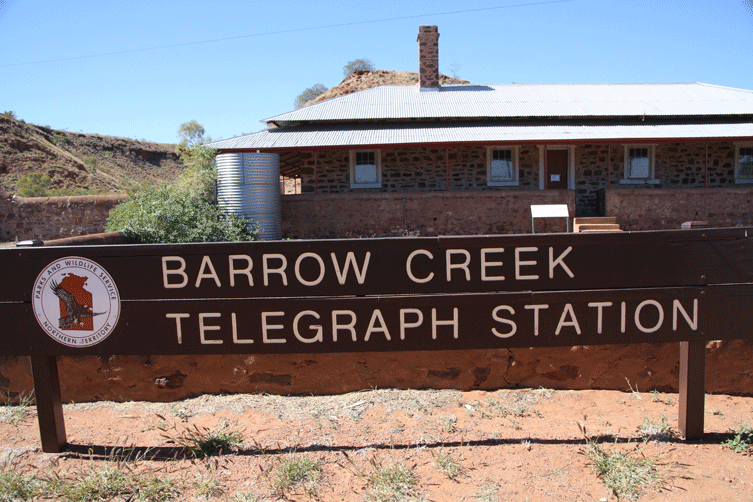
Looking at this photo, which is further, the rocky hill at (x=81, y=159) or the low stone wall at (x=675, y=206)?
the rocky hill at (x=81, y=159)

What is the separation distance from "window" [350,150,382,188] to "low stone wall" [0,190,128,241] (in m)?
6.91

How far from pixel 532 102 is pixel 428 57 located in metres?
4.43

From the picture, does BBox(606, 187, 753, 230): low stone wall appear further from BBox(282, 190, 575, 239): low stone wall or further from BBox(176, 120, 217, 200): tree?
BBox(176, 120, 217, 200): tree

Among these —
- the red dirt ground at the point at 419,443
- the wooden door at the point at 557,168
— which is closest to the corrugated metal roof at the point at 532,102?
the wooden door at the point at 557,168

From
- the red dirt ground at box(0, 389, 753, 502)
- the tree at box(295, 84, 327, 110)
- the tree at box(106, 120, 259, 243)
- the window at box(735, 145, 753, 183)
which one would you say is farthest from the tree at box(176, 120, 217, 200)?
the tree at box(295, 84, 327, 110)

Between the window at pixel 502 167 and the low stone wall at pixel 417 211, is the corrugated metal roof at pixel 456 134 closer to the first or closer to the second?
the window at pixel 502 167

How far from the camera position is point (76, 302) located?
2994 mm

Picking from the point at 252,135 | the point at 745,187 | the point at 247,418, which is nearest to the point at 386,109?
the point at 252,135

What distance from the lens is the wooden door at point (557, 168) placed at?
17484 mm

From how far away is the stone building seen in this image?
14742mm

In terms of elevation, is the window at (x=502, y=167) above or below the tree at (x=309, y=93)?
below

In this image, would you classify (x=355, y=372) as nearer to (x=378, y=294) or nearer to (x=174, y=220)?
(x=378, y=294)

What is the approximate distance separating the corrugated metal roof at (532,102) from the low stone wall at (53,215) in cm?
612

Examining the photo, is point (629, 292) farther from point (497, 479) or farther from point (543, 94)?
point (543, 94)
